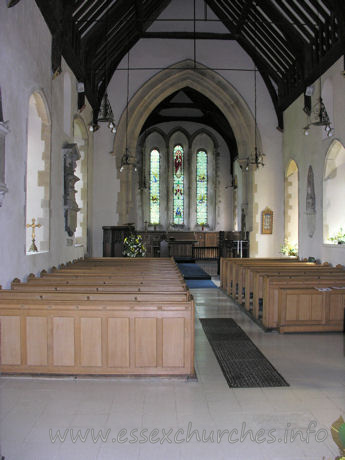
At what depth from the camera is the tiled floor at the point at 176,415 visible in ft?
9.02

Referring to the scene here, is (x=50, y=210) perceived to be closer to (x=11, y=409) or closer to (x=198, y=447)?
(x=11, y=409)

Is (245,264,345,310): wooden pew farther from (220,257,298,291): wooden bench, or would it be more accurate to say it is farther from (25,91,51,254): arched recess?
(25,91,51,254): arched recess

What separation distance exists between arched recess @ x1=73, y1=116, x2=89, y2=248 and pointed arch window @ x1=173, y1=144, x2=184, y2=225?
386 inches

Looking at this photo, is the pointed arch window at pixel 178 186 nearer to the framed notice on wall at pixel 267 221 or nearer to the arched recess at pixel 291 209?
the framed notice on wall at pixel 267 221

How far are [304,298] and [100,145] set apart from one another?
8.71 metres

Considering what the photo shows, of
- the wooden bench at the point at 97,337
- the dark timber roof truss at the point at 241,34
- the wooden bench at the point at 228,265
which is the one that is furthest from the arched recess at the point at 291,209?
the wooden bench at the point at 97,337

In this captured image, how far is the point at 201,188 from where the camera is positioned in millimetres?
20828

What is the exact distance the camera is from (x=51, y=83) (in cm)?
714

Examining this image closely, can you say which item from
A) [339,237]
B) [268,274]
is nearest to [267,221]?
[339,237]

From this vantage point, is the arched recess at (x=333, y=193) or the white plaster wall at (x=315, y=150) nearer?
the white plaster wall at (x=315, y=150)

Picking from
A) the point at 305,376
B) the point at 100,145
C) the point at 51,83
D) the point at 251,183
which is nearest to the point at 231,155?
the point at 251,183

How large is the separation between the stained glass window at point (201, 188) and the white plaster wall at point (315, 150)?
8270 millimetres

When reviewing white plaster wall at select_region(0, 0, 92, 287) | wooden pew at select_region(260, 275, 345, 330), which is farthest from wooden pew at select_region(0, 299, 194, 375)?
wooden pew at select_region(260, 275, 345, 330)

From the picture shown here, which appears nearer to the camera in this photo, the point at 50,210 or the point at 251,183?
the point at 50,210
